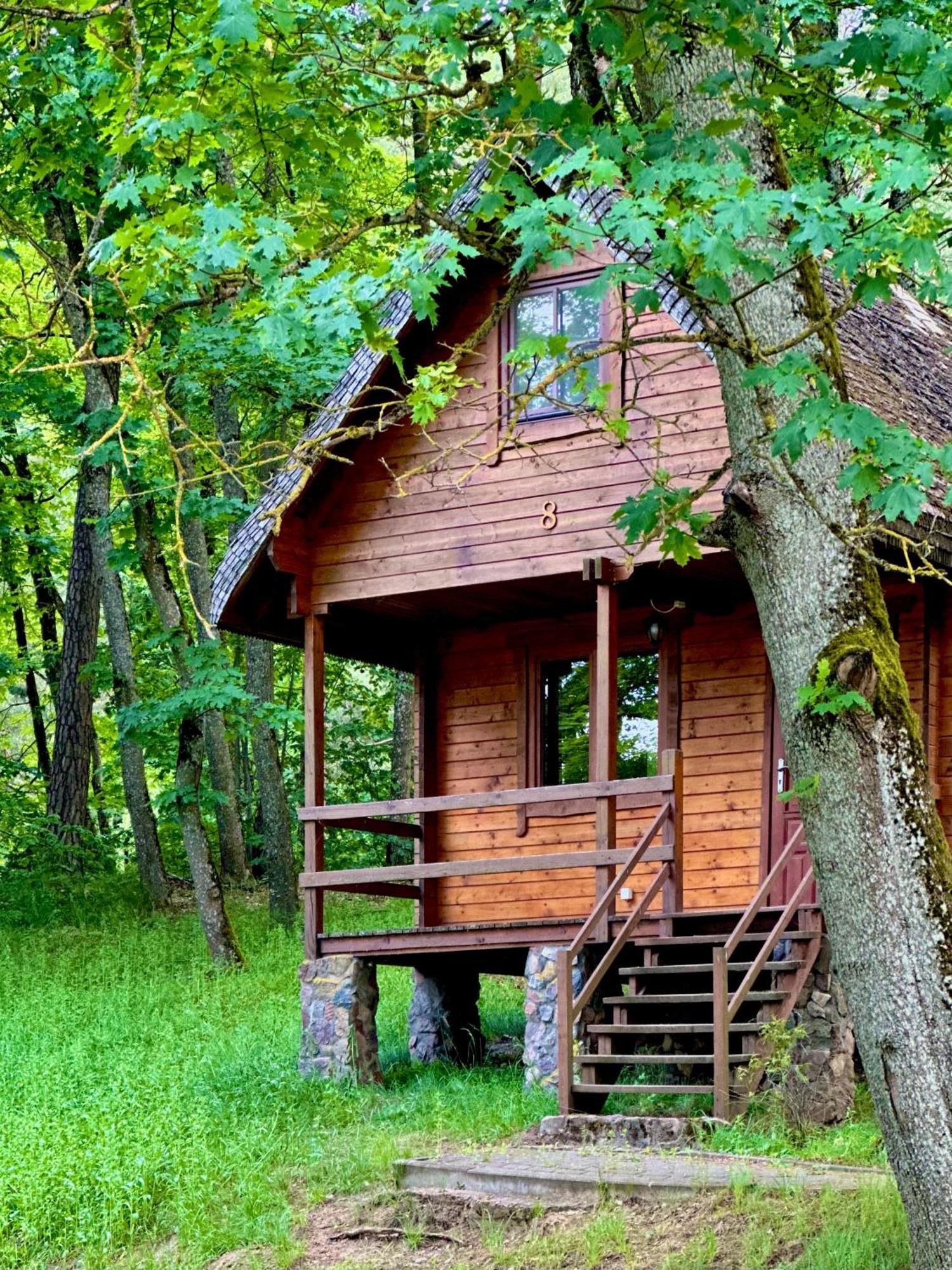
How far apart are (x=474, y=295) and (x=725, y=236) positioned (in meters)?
8.86

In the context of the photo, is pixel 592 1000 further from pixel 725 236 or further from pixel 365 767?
pixel 365 767

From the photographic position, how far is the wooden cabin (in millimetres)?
13484

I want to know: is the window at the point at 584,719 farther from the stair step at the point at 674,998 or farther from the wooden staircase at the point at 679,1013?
the stair step at the point at 674,998

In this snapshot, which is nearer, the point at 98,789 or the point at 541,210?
the point at 541,210

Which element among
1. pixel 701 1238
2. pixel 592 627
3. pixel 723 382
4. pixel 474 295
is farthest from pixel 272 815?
pixel 723 382

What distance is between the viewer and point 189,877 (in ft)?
87.2

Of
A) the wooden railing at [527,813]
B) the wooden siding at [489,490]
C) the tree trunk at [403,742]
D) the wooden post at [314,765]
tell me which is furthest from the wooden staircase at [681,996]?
the tree trunk at [403,742]

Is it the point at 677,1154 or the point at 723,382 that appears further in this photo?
the point at 677,1154

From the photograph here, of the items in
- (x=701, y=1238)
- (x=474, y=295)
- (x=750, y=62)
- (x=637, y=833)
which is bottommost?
(x=701, y=1238)

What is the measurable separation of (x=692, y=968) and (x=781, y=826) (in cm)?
222

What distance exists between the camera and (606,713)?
13938 millimetres

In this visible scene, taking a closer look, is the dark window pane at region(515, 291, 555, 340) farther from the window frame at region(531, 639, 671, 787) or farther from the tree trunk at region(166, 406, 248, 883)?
the tree trunk at region(166, 406, 248, 883)

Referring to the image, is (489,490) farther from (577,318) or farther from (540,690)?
(540,690)

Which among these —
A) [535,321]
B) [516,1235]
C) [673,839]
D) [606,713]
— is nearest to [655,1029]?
[673,839]
